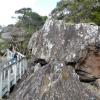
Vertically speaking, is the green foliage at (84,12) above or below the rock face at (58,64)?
above

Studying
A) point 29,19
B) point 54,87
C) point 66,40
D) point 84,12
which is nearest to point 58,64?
point 54,87

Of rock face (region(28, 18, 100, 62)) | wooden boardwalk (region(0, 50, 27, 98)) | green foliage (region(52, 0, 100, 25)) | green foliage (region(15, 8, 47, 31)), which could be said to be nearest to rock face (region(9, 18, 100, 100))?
rock face (region(28, 18, 100, 62))

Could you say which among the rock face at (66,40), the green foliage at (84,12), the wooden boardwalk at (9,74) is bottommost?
the wooden boardwalk at (9,74)

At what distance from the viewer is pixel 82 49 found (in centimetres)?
707

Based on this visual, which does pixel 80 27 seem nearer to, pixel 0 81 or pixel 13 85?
pixel 0 81

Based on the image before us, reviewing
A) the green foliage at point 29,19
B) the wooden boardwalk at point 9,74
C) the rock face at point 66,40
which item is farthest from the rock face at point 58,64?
the green foliage at point 29,19

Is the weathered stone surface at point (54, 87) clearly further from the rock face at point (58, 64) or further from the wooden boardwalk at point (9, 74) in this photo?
the wooden boardwalk at point (9, 74)

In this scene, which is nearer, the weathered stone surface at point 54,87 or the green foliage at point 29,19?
the weathered stone surface at point 54,87

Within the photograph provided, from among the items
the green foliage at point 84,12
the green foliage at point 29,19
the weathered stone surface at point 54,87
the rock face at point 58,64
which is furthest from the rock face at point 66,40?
the green foliage at point 29,19

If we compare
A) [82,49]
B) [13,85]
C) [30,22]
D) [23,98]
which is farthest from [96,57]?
[30,22]

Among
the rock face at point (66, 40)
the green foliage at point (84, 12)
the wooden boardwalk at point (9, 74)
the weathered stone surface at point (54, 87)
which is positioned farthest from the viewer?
the green foliage at point (84, 12)

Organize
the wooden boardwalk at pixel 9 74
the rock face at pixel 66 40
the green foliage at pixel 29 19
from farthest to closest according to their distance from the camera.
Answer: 1. the green foliage at pixel 29 19
2. the wooden boardwalk at pixel 9 74
3. the rock face at pixel 66 40

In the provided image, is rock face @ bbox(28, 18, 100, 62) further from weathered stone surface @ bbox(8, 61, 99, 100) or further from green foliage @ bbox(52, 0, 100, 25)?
green foliage @ bbox(52, 0, 100, 25)

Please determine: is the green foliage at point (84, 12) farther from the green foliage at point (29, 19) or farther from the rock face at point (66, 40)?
the green foliage at point (29, 19)
